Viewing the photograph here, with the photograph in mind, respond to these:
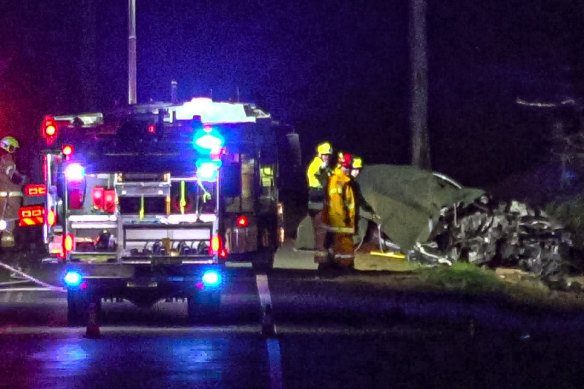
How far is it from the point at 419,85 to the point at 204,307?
38.7 ft

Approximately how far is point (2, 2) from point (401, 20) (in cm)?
1302

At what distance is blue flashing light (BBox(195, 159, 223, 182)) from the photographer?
14352mm

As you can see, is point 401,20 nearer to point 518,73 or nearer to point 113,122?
point 518,73

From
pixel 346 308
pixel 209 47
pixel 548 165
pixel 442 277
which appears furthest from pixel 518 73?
pixel 209 47

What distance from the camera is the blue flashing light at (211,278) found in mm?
14438

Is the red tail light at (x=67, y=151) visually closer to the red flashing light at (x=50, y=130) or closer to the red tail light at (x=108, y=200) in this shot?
the red tail light at (x=108, y=200)

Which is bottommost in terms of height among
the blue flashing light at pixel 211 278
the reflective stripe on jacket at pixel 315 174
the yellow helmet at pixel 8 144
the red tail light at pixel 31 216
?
the blue flashing light at pixel 211 278

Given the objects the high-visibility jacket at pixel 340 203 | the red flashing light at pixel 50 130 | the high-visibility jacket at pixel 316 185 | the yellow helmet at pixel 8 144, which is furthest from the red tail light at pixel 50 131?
the high-visibility jacket at pixel 316 185

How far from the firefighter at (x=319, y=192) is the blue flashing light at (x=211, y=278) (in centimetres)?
603

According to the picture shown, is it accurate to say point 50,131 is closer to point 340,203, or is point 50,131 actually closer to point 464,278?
point 340,203

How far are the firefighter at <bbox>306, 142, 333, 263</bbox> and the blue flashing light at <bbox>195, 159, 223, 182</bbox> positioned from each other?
243 inches

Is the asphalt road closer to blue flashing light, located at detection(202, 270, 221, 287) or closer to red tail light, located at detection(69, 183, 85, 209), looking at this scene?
blue flashing light, located at detection(202, 270, 221, 287)

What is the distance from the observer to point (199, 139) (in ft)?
48.1

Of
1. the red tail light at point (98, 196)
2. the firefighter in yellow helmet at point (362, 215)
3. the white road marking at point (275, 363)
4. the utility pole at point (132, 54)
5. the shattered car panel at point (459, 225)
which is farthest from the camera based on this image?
the utility pole at point (132, 54)
